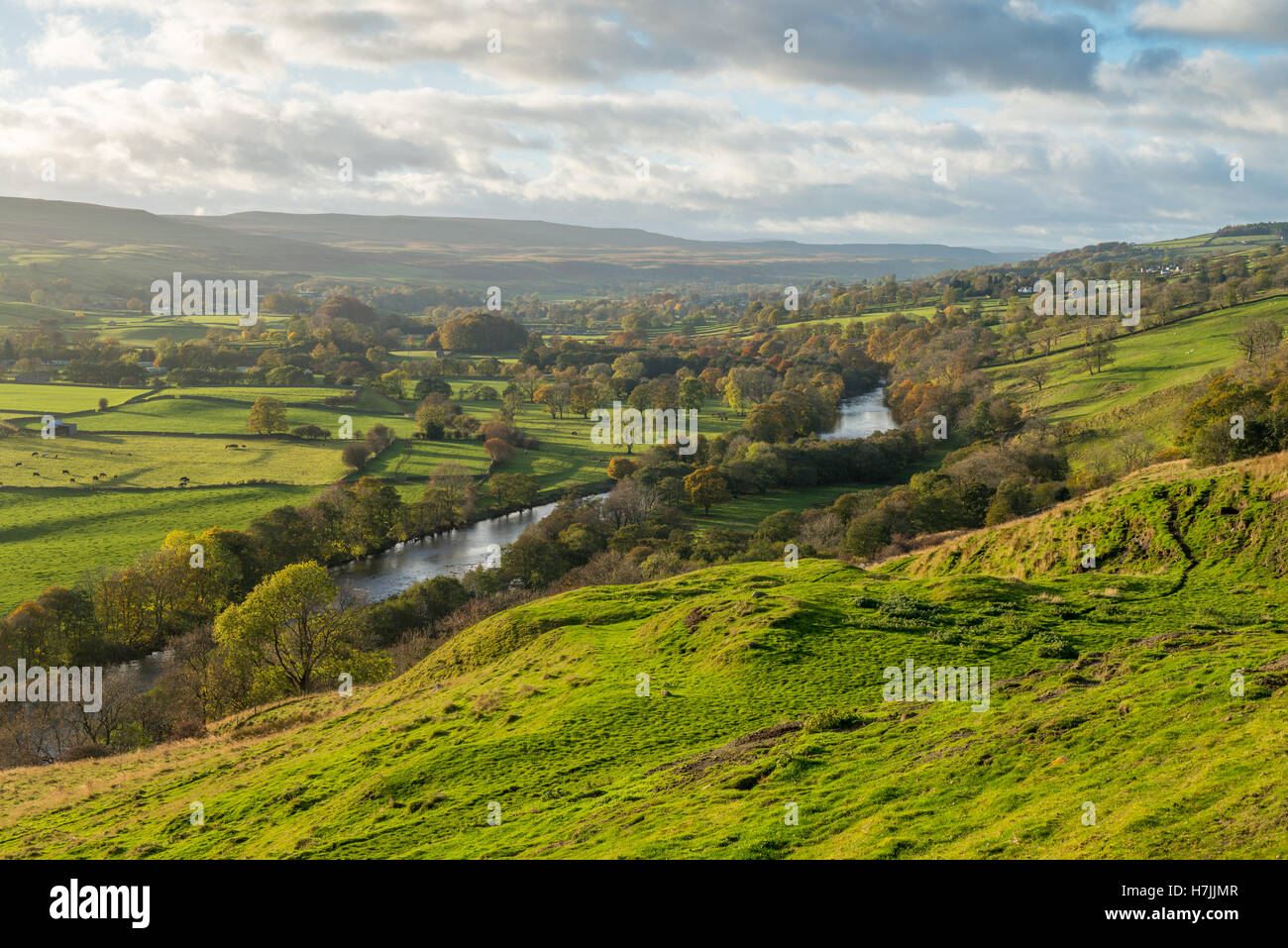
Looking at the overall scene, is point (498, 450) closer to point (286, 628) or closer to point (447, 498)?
point (447, 498)

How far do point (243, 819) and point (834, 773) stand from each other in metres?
16.0

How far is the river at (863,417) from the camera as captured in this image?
5251 inches

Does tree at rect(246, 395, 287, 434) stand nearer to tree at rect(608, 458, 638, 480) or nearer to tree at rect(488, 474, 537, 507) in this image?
tree at rect(488, 474, 537, 507)

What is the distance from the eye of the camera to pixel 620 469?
10631cm

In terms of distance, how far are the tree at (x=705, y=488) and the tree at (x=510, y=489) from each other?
19.7m

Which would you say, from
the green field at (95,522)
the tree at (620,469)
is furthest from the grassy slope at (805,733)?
the tree at (620,469)

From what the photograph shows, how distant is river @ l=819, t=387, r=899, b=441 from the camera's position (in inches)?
5251

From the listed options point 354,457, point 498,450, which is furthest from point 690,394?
point 354,457

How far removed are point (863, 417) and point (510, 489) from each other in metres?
76.1

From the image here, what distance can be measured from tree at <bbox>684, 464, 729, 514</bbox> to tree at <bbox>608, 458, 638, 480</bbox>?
39.6ft

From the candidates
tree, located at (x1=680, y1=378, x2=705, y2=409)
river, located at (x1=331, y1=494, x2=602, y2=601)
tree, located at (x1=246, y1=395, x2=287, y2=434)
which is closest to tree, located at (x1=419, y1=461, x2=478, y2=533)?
river, located at (x1=331, y1=494, x2=602, y2=601)

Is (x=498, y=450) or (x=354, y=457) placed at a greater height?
(x=498, y=450)

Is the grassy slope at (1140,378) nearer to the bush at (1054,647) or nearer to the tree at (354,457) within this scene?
the bush at (1054,647)
